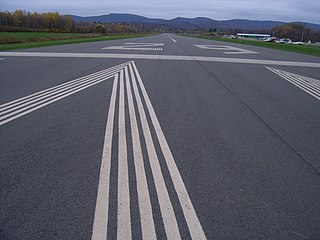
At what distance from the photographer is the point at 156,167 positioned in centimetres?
464

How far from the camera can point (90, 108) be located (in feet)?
25.8

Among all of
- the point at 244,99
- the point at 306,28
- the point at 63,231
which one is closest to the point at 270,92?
the point at 244,99

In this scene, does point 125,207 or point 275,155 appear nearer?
point 125,207

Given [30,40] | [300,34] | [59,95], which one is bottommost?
[300,34]

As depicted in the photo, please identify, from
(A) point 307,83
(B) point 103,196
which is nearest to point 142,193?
(B) point 103,196

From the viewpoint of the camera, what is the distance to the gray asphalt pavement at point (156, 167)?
133 inches

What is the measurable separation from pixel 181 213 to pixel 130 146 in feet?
6.80

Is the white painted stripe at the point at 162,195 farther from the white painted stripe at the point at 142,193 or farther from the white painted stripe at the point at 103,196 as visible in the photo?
the white painted stripe at the point at 103,196

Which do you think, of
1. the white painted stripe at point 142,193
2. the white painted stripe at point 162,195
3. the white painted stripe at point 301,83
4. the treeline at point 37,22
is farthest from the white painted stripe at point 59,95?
the treeline at point 37,22

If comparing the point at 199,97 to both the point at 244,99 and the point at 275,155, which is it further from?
the point at 275,155

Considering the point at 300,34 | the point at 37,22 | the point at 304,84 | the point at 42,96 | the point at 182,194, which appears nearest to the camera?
the point at 182,194

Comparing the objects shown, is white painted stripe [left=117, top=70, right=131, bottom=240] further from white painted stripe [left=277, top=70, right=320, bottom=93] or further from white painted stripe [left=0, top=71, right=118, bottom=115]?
white painted stripe [left=277, top=70, right=320, bottom=93]

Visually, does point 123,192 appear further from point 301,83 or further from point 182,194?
point 301,83

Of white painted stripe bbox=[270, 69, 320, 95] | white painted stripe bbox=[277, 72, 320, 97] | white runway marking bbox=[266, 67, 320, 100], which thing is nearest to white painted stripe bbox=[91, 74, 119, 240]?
white runway marking bbox=[266, 67, 320, 100]
